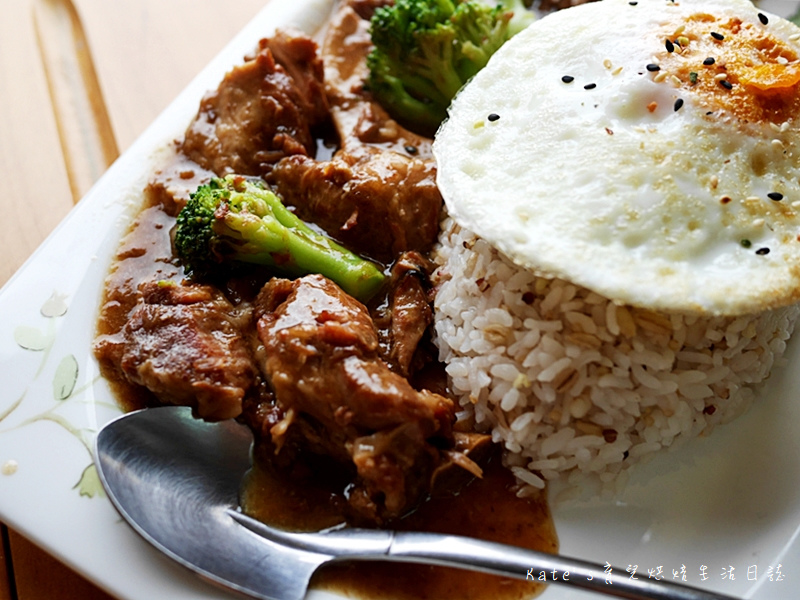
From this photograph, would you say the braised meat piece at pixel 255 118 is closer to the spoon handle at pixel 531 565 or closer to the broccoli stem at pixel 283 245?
the broccoli stem at pixel 283 245

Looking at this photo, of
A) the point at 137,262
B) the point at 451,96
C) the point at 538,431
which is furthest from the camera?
the point at 451,96

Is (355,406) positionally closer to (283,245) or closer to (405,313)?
(405,313)

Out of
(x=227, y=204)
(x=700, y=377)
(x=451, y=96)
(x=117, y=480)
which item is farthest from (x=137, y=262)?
(x=700, y=377)

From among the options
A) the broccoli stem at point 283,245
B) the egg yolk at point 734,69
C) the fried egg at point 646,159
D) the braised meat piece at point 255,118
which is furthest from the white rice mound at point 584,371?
the braised meat piece at point 255,118

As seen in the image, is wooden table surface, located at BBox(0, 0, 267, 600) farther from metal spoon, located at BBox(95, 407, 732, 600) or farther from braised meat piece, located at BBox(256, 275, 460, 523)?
braised meat piece, located at BBox(256, 275, 460, 523)

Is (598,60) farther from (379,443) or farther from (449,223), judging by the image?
Answer: (379,443)
